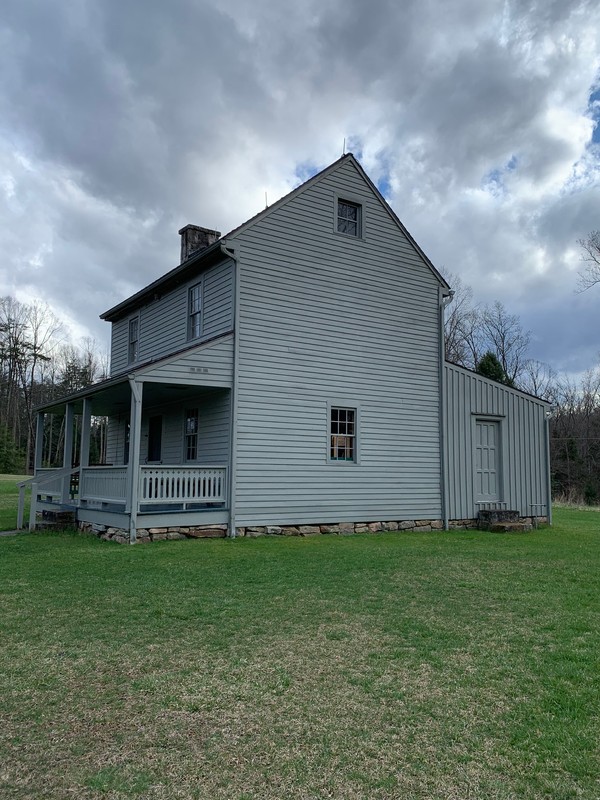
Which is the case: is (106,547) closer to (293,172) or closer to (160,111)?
(160,111)

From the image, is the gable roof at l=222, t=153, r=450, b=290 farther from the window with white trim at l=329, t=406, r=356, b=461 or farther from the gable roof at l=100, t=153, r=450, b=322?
the window with white trim at l=329, t=406, r=356, b=461

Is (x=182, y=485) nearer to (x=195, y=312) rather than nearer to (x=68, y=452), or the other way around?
(x=195, y=312)

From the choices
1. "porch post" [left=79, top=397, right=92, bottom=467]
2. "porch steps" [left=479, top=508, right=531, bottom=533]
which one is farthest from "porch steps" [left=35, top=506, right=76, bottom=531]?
"porch steps" [left=479, top=508, right=531, bottom=533]

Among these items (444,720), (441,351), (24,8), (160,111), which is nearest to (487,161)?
(441,351)

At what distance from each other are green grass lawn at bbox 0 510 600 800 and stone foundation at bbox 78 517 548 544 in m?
3.25

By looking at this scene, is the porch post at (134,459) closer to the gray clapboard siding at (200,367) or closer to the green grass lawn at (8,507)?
the gray clapboard siding at (200,367)

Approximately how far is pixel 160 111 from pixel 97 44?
8.84 ft

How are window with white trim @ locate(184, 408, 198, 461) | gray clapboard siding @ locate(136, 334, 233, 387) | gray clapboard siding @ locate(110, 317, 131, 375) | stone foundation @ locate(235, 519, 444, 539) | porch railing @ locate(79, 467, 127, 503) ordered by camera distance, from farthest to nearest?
gray clapboard siding @ locate(110, 317, 131, 375) → window with white trim @ locate(184, 408, 198, 461) → stone foundation @ locate(235, 519, 444, 539) → porch railing @ locate(79, 467, 127, 503) → gray clapboard siding @ locate(136, 334, 233, 387)

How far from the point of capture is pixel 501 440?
1600 centimetres

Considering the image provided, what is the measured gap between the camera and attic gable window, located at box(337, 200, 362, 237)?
14492mm

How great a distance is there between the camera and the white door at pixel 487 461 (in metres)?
15.8

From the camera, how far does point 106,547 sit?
10.8m

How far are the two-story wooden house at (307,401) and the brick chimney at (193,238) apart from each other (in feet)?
0.20

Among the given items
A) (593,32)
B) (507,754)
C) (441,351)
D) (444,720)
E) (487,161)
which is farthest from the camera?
(487,161)
